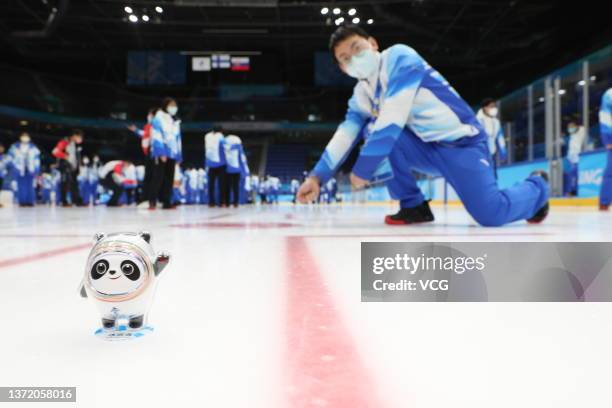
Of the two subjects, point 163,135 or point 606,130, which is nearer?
Answer: point 606,130

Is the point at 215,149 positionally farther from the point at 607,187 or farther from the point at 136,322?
the point at 136,322

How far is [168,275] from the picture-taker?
0.70m

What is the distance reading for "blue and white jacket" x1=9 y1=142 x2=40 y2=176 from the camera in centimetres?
766

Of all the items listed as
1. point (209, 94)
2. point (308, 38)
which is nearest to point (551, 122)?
point (308, 38)

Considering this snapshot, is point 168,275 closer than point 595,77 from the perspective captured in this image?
Yes

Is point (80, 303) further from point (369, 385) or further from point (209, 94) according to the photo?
point (209, 94)

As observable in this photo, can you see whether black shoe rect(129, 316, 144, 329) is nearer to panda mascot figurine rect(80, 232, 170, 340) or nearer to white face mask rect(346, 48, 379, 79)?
A: panda mascot figurine rect(80, 232, 170, 340)

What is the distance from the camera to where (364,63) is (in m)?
1.74

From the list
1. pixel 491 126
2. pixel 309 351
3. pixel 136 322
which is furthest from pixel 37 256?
pixel 491 126

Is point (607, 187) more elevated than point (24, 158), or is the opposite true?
point (24, 158)

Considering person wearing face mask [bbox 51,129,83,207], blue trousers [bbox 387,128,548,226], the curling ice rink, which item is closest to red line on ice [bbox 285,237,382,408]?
the curling ice rink

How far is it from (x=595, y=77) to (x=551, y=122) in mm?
781

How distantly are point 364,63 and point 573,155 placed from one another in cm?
528

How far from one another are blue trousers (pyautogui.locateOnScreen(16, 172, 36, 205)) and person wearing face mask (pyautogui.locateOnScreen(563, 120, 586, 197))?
27.4 ft
